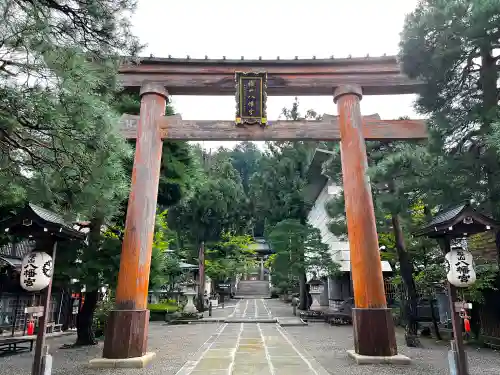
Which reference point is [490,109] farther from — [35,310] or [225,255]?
[225,255]

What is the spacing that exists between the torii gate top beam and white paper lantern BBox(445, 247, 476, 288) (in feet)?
18.7

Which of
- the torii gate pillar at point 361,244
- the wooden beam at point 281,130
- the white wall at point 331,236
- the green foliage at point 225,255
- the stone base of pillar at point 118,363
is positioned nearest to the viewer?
the stone base of pillar at point 118,363

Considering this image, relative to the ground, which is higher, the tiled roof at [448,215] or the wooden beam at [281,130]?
the wooden beam at [281,130]

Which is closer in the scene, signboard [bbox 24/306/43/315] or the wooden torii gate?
signboard [bbox 24/306/43/315]

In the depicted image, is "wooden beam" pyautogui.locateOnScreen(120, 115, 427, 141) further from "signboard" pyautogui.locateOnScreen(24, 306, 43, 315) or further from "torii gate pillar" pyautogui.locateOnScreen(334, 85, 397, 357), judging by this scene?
"signboard" pyautogui.locateOnScreen(24, 306, 43, 315)

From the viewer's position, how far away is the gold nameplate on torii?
971 centimetres

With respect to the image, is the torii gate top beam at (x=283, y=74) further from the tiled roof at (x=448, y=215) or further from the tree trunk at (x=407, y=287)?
the tiled roof at (x=448, y=215)

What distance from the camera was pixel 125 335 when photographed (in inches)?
303

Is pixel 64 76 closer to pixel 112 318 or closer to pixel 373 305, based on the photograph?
pixel 112 318

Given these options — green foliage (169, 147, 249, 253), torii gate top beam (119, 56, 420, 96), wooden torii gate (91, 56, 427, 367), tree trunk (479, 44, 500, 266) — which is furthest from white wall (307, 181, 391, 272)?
tree trunk (479, 44, 500, 266)

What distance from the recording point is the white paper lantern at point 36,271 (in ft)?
19.2

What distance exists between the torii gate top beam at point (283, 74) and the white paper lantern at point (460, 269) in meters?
5.71

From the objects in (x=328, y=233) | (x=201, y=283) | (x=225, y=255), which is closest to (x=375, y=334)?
(x=328, y=233)

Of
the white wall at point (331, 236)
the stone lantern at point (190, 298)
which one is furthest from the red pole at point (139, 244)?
the stone lantern at point (190, 298)
